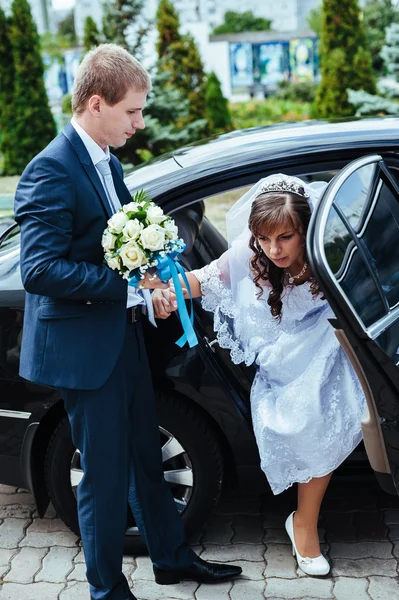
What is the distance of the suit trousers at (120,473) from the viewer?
2.27 m

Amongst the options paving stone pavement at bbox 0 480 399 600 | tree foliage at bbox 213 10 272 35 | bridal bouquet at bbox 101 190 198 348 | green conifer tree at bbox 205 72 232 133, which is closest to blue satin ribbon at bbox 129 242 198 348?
bridal bouquet at bbox 101 190 198 348

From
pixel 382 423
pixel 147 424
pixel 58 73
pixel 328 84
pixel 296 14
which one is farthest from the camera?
pixel 296 14

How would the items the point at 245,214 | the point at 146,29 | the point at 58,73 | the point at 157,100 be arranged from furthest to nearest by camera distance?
the point at 58,73 < the point at 146,29 < the point at 157,100 < the point at 245,214

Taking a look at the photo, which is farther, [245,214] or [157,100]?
[157,100]

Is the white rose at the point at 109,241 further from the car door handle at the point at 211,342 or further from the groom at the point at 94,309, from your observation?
the car door handle at the point at 211,342

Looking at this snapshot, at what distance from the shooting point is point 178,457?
2766 millimetres

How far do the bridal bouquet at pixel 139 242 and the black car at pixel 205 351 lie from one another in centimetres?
48

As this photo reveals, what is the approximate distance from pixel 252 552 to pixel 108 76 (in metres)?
1.81

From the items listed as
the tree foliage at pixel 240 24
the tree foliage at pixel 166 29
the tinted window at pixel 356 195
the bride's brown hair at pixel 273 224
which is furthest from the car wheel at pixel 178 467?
the tree foliage at pixel 240 24

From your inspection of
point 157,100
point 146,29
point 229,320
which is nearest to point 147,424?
point 229,320

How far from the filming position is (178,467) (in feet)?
9.12

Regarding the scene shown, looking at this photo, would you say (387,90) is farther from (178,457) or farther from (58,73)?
(58,73)

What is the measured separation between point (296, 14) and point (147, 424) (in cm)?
8837

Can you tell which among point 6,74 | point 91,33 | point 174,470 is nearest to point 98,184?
point 174,470
